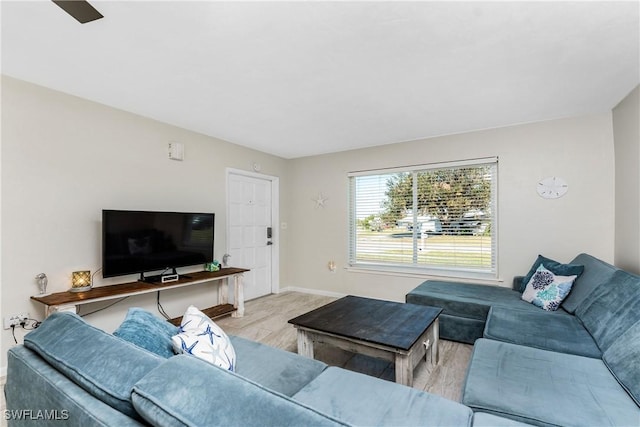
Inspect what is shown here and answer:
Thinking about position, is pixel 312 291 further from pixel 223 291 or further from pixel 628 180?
pixel 628 180

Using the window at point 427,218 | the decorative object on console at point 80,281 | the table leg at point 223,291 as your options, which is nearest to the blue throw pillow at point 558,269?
the window at point 427,218

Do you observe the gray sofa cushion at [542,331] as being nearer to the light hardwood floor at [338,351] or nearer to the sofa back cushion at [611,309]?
the sofa back cushion at [611,309]

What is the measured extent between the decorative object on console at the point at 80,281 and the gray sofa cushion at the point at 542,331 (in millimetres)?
3407

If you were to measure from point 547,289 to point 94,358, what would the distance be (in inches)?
134

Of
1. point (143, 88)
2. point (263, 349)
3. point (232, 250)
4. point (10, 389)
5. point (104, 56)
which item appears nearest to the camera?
point (10, 389)

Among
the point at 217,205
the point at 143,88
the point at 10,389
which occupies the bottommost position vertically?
the point at 10,389

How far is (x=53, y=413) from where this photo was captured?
102 centimetres

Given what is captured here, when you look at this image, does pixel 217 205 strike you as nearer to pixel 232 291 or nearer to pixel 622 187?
pixel 232 291

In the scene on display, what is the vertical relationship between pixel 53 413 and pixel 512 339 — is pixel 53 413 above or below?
above

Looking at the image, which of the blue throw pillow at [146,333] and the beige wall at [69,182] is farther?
the beige wall at [69,182]

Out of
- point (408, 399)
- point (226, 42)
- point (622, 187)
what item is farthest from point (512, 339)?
point (226, 42)

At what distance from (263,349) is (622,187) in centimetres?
373

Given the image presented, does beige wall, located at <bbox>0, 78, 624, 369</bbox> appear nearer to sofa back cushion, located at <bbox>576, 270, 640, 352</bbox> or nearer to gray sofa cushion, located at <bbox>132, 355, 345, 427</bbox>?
sofa back cushion, located at <bbox>576, 270, 640, 352</bbox>

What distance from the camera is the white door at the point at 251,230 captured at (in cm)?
452
